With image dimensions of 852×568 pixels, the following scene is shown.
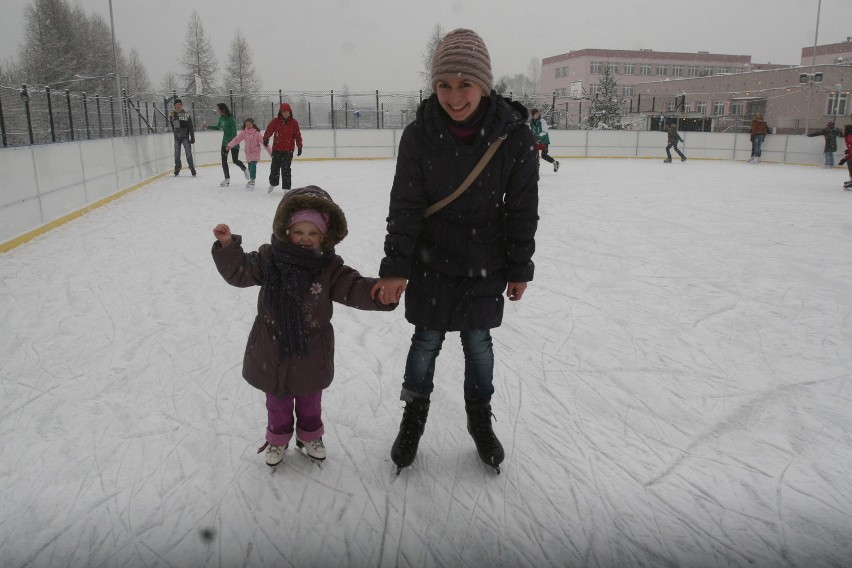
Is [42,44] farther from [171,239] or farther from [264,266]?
[264,266]

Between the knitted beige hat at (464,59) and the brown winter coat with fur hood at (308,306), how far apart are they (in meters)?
0.55

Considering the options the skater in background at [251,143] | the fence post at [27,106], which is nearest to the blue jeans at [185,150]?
the skater in background at [251,143]

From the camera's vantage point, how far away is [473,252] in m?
1.96

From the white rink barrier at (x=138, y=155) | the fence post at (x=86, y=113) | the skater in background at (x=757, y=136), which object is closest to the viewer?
the white rink barrier at (x=138, y=155)

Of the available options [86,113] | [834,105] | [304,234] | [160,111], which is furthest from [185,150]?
[834,105]

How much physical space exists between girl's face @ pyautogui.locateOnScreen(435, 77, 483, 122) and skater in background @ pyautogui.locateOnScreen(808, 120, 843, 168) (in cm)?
1673

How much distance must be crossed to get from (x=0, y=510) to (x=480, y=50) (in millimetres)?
2117

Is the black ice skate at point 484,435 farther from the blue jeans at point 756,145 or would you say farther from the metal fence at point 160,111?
the blue jeans at point 756,145

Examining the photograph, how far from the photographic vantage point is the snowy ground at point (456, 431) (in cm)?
183

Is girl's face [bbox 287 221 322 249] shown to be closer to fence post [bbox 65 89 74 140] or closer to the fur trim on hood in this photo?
the fur trim on hood

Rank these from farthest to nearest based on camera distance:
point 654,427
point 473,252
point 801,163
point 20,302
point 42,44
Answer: point 42,44 < point 801,163 < point 20,302 < point 654,427 < point 473,252

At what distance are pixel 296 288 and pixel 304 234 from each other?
0.57 feet

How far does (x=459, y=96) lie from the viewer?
1.79 metres

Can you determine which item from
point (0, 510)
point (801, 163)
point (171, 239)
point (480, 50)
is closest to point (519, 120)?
point (480, 50)
